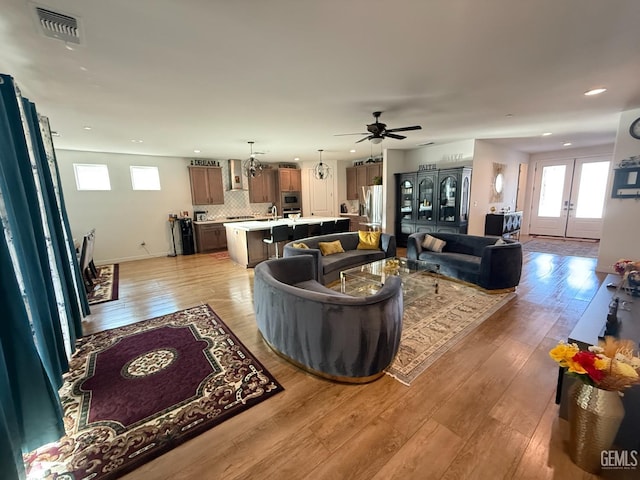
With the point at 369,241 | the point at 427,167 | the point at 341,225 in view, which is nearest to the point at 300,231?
the point at 341,225

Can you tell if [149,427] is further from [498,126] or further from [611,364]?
[498,126]

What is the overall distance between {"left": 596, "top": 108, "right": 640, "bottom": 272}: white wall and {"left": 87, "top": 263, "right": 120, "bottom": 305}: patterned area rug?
8.52 meters

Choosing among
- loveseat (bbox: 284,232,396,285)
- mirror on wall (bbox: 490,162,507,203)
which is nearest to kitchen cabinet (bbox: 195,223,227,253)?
loveseat (bbox: 284,232,396,285)

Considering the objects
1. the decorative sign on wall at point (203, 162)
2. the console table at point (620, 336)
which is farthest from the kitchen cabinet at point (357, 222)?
the console table at point (620, 336)

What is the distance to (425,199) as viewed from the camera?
22.3 ft

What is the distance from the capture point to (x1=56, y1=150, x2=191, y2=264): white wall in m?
6.25

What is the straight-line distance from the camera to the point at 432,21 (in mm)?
1812

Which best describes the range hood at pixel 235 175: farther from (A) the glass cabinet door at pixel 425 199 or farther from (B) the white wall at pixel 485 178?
(B) the white wall at pixel 485 178

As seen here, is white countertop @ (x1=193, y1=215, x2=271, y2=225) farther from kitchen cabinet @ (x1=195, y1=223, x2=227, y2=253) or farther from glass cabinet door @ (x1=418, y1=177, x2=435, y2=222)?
glass cabinet door @ (x1=418, y1=177, x2=435, y2=222)

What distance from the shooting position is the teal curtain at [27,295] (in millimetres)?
1541

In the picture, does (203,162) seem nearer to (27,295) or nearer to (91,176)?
(91,176)

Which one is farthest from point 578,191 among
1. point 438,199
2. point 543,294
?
point 543,294

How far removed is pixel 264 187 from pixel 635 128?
8184mm

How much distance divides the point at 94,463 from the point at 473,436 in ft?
7.85
